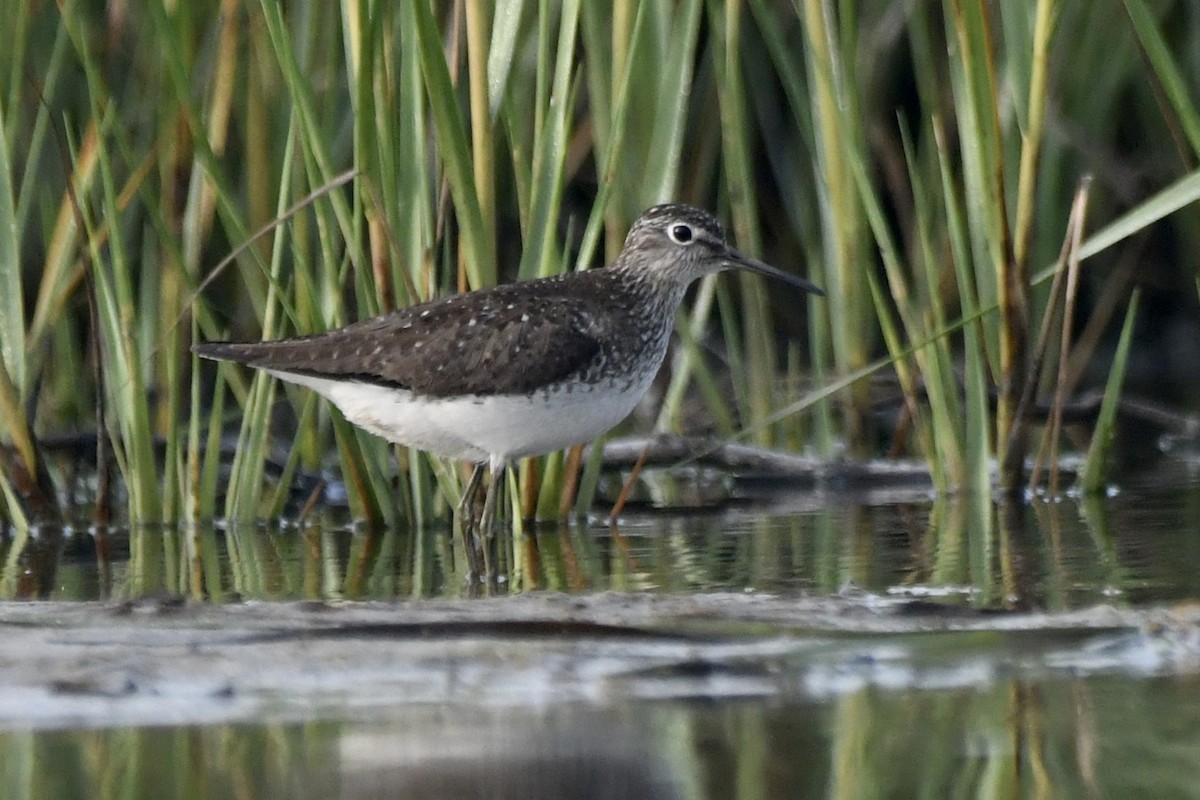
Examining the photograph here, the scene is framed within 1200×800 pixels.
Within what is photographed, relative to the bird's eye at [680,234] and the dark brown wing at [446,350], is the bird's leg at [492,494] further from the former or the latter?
the bird's eye at [680,234]

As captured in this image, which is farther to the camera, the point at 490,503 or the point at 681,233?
the point at 681,233

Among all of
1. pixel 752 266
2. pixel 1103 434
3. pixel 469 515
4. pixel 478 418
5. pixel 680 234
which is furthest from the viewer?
pixel 752 266

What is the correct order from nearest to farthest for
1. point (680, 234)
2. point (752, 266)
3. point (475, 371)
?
point (475, 371)
point (680, 234)
point (752, 266)

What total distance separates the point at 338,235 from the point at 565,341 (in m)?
1.31

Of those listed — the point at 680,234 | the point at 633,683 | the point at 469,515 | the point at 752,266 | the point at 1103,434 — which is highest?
the point at 680,234

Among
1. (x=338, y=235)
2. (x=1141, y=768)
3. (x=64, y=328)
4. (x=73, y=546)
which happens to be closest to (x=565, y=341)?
(x=338, y=235)

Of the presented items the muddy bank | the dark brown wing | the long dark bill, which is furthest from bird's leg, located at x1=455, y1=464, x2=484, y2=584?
the muddy bank

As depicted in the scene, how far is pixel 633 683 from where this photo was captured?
12.8 feet

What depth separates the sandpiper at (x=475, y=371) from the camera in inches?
242

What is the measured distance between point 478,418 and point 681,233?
138cm

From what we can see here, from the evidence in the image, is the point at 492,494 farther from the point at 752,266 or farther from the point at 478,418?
→ the point at 752,266

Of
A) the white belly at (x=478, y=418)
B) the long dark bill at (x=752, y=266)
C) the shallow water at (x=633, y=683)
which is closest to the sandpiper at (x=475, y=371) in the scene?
the white belly at (x=478, y=418)

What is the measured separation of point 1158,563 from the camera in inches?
208

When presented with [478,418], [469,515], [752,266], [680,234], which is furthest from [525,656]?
[752,266]
